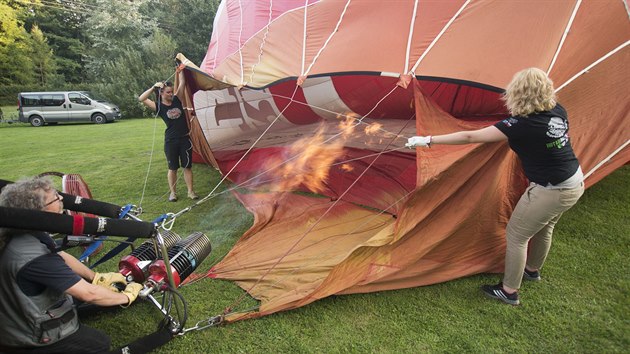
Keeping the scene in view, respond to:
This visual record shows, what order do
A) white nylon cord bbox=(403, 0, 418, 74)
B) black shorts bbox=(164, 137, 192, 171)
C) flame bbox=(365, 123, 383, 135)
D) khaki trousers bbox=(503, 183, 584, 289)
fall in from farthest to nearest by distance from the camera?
black shorts bbox=(164, 137, 192, 171) → flame bbox=(365, 123, 383, 135) → white nylon cord bbox=(403, 0, 418, 74) → khaki trousers bbox=(503, 183, 584, 289)

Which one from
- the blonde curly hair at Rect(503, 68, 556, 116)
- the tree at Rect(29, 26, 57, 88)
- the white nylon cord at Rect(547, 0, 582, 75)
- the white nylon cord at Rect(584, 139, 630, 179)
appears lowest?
the white nylon cord at Rect(584, 139, 630, 179)

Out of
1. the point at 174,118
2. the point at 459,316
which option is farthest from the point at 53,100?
the point at 459,316

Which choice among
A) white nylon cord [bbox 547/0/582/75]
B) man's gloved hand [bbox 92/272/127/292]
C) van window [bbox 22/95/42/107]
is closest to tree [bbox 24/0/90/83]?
van window [bbox 22/95/42/107]

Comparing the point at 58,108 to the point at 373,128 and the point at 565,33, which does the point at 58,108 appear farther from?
the point at 565,33

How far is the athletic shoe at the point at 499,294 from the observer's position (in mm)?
2660

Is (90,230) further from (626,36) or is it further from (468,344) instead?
(626,36)

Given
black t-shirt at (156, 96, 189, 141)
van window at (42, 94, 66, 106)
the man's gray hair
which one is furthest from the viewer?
van window at (42, 94, 66, 106)

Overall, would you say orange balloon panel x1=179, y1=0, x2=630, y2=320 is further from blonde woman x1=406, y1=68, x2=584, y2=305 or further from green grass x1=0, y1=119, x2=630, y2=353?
blonde woman x1=406, y1=68, x2=584, y2=305

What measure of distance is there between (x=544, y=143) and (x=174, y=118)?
4.08 metres

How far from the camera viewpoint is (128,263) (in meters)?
2.42

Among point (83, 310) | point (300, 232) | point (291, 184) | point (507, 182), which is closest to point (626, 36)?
point (507, 182)

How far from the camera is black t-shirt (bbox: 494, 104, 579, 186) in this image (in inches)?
86.4

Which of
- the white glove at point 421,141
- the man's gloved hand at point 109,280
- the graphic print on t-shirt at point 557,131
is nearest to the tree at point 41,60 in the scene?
the man's gloved hand at point 109,280

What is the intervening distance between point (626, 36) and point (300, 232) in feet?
10.2
